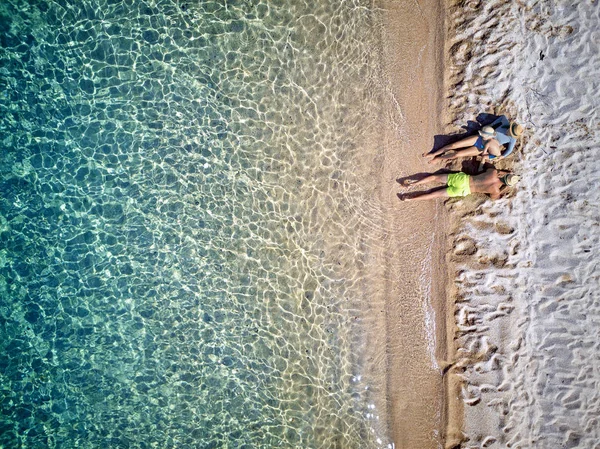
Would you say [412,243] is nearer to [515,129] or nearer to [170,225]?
[515,129]

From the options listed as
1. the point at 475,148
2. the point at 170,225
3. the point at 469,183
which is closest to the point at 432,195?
the point at 469,183

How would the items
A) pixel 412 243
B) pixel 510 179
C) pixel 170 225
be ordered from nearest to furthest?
1. pixel 510 179
2. pixel 170 225
3. pixel 412 243

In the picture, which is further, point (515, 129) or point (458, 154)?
point (458, 154)

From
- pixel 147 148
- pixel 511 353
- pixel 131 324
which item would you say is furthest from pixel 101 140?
pixel 511 353

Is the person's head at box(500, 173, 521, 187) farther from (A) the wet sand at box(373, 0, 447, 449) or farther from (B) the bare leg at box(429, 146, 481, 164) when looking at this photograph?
(A) the wet sand at box(373, 0, 447, 449)

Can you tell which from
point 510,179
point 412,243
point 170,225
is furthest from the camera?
point 412,243

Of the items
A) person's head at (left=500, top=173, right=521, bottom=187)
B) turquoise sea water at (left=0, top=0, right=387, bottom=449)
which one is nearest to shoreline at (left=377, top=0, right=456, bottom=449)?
turquoise sea water at (left=0, top=0, right=387, bottom=449)

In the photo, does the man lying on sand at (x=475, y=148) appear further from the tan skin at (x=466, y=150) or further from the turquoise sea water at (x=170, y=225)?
the turquoise sea water at (x=170, y=225)
